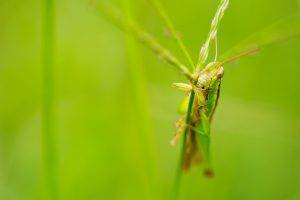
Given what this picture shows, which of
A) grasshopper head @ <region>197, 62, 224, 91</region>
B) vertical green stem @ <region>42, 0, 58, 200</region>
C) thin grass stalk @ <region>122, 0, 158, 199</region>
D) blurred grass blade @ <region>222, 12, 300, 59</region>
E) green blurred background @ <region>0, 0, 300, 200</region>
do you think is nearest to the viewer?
blurred grass blade @ <region>222, 12, 300, 59</region>

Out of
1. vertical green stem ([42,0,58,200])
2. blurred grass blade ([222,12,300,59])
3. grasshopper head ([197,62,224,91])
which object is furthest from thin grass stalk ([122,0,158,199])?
blurred grass blade ([222,12,300,59])

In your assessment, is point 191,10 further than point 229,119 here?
Yes

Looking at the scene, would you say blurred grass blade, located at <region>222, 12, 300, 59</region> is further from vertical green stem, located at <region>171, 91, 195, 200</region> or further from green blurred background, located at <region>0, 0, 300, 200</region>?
green blurred background, located at <region>0, 0, 300, 200</region>

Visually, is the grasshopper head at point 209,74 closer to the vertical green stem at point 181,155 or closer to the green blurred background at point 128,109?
the vertical green stem at point 181,155

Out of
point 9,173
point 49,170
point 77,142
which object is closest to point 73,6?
point 77,142

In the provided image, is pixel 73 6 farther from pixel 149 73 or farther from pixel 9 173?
pixel 9 173

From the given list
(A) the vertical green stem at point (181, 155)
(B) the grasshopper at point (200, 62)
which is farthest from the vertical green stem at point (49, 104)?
(A) the vertical green stem at point (181, 155)

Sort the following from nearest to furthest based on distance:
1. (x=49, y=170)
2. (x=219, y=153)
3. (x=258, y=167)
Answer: (x=49, y=170)
(x=258, y=167)
(x=219, y=153)
